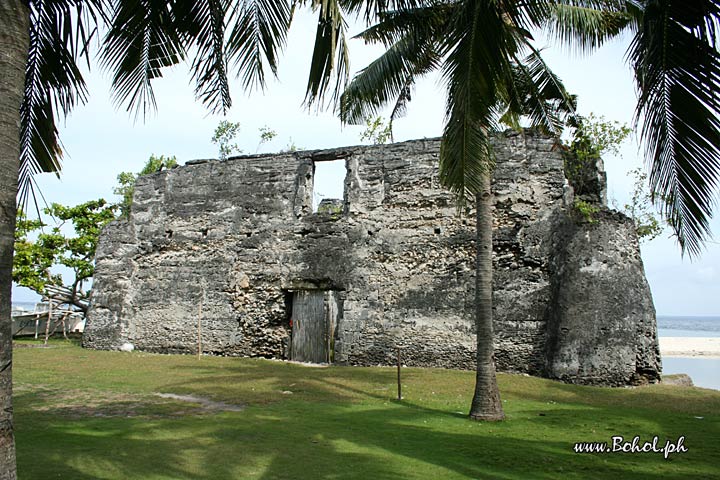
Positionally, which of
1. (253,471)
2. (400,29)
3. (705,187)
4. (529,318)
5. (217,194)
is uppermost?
(400,29)

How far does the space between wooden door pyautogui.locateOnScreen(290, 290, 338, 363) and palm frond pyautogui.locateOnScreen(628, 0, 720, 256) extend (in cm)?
1031

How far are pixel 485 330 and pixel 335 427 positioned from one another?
215 centimetres

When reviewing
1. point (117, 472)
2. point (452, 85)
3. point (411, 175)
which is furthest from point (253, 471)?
point (411, 175)

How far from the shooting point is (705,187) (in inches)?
129

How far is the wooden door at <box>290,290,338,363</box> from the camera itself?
13180 millimetres

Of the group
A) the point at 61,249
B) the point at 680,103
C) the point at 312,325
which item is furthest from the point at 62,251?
the point at 680,103

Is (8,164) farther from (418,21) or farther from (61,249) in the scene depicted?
(61,249)

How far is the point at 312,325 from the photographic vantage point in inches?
524

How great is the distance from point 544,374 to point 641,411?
307 cm

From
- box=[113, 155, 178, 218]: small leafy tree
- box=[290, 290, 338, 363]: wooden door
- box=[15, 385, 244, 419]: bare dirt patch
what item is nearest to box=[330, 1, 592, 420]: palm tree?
box=[15, 385, 244, 419]: bare dirt patch

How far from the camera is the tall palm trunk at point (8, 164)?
297cm

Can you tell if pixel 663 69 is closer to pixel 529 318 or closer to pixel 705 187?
pixel 705 187

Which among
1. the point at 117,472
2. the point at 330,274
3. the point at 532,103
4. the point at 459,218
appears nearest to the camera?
the point at 117,472

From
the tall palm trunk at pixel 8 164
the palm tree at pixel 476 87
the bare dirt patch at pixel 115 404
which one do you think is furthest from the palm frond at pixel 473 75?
the bare dirt patch at pixel 115 404
